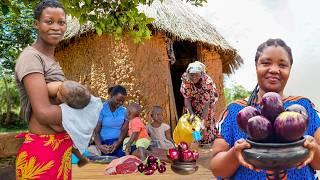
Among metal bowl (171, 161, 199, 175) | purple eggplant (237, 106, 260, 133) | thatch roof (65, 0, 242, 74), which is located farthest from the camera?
thatch roof (65, 0, 242, 74)

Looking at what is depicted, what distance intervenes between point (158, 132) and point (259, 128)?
4694 mm

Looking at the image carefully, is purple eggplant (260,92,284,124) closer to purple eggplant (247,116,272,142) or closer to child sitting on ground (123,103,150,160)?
purple eggplant (247,116,272,142)

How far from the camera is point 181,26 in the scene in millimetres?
8445

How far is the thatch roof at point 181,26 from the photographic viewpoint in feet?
26.4

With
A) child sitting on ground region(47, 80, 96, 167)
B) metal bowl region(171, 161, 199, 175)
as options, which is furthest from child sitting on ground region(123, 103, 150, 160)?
child sitting on ground region(47, 80, 96, 167)

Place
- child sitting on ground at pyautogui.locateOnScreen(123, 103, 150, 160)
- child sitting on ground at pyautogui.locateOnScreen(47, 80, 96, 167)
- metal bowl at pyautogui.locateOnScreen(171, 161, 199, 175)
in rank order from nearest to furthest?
1. child sitting on ground at pyautogui.locateOnScreen(47, 80, 96, 167)
2. metal bowl at pyautogui.locateOnScreen(171, 161, 199, 175)
3. child sitting on ground at pyautogui.locateOnScreen(123, 103, 150, 160)

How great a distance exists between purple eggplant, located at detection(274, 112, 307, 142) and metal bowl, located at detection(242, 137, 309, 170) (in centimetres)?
2

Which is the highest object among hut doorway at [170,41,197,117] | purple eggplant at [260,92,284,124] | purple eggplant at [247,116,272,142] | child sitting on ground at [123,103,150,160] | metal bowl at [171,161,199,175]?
hut doorway at [170,41,197,117]

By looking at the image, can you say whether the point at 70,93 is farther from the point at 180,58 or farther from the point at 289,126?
the point at 180,58

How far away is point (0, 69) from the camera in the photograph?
16.9 meters

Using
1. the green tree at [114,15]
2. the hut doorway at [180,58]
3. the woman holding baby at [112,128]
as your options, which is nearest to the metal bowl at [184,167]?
the woman holding baby at [112,128]

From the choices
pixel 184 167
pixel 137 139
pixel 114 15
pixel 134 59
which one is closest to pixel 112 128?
pixel 137 139

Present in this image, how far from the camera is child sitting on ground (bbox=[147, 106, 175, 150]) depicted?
5.85 m

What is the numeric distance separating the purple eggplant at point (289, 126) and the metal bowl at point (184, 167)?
348cm
